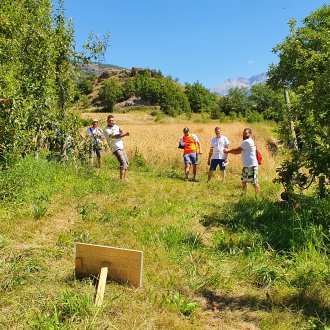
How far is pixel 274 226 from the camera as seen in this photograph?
17.1ft

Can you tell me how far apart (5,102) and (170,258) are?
138 inches

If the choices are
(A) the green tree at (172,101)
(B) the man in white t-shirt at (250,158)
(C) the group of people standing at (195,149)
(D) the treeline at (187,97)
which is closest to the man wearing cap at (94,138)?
(C) the group of people standing at (195,149)

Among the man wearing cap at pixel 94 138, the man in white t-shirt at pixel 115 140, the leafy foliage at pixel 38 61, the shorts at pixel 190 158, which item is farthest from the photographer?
the shorts at pixel 190 158

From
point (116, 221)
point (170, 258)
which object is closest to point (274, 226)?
point (170, 258)

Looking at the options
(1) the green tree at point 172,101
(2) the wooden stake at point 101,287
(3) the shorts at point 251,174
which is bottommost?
(2) the wooden stake at point 101,287

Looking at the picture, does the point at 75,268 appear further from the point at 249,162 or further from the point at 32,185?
the point at 249,162

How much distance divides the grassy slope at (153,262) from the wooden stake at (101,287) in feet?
0.22

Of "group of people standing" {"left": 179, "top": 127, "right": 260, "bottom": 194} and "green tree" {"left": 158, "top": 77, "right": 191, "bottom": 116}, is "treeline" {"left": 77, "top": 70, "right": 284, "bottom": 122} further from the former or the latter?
"group of people standing" {"left": 179, "top": 127, "right": 260, "bottom": 194}

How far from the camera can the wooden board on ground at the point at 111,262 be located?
3.43 m

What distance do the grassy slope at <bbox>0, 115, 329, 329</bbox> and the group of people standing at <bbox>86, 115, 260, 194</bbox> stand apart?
1156 mm

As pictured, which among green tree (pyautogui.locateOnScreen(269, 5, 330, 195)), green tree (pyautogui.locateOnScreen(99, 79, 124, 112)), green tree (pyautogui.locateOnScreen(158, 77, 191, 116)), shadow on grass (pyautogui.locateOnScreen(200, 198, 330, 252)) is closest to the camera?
shadow on grass (pyautogui.locateOnScreen(200, 198, 330, 252))

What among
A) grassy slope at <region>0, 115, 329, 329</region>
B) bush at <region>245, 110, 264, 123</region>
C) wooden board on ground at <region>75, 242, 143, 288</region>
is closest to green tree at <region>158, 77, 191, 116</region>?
bush at <region>245, 110, 264, 123</region>

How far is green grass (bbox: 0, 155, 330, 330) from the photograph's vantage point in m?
2.98

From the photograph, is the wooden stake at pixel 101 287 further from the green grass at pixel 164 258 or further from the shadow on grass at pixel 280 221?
the shadow on grass at pixel 280 221
